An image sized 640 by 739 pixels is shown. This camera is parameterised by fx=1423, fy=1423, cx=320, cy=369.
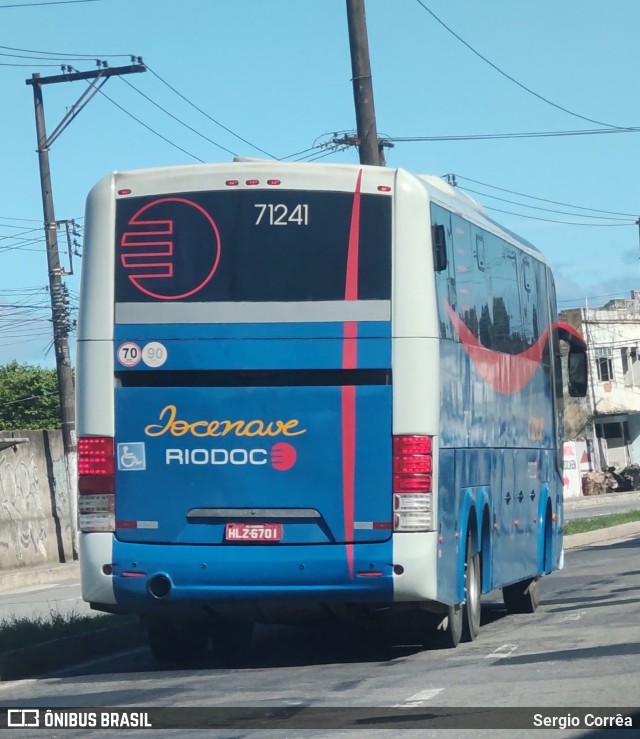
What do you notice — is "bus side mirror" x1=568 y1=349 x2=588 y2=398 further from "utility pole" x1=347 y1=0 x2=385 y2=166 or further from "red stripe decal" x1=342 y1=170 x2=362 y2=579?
"red stripe decal" x1=342 y1=170 x2=362 y2=579


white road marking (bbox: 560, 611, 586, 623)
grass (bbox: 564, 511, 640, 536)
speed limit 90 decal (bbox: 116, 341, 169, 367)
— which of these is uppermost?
speed limit 90 decal (bbox: 116, 341, 169, 367)

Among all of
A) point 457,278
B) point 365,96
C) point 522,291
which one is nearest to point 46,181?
point 365,96

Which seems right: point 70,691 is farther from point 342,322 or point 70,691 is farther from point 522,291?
point 522,291

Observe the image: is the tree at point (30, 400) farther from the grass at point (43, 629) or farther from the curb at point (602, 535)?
the grass at point (43, 629)

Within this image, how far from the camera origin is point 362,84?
1931cm

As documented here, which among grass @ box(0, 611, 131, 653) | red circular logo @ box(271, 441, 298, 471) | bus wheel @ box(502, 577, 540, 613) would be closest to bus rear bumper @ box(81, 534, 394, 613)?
red circular logo @ box(271, 441, 298, 471)

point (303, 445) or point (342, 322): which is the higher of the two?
point (342, 322)

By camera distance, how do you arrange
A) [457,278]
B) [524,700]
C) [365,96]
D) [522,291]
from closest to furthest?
[524,700] → [457,278] → [522,291] → [365,96]

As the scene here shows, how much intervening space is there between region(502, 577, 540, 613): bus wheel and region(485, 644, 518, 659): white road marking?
374 cm

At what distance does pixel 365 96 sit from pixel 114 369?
9.10 m

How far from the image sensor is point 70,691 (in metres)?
10.5

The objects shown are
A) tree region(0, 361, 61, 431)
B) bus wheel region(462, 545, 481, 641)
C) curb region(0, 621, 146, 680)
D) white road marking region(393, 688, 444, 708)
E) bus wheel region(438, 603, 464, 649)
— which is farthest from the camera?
tree region(0, 361, 61, 431)

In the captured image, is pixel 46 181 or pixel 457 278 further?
pixel 46 181

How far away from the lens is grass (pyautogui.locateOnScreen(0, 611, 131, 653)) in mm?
12273
